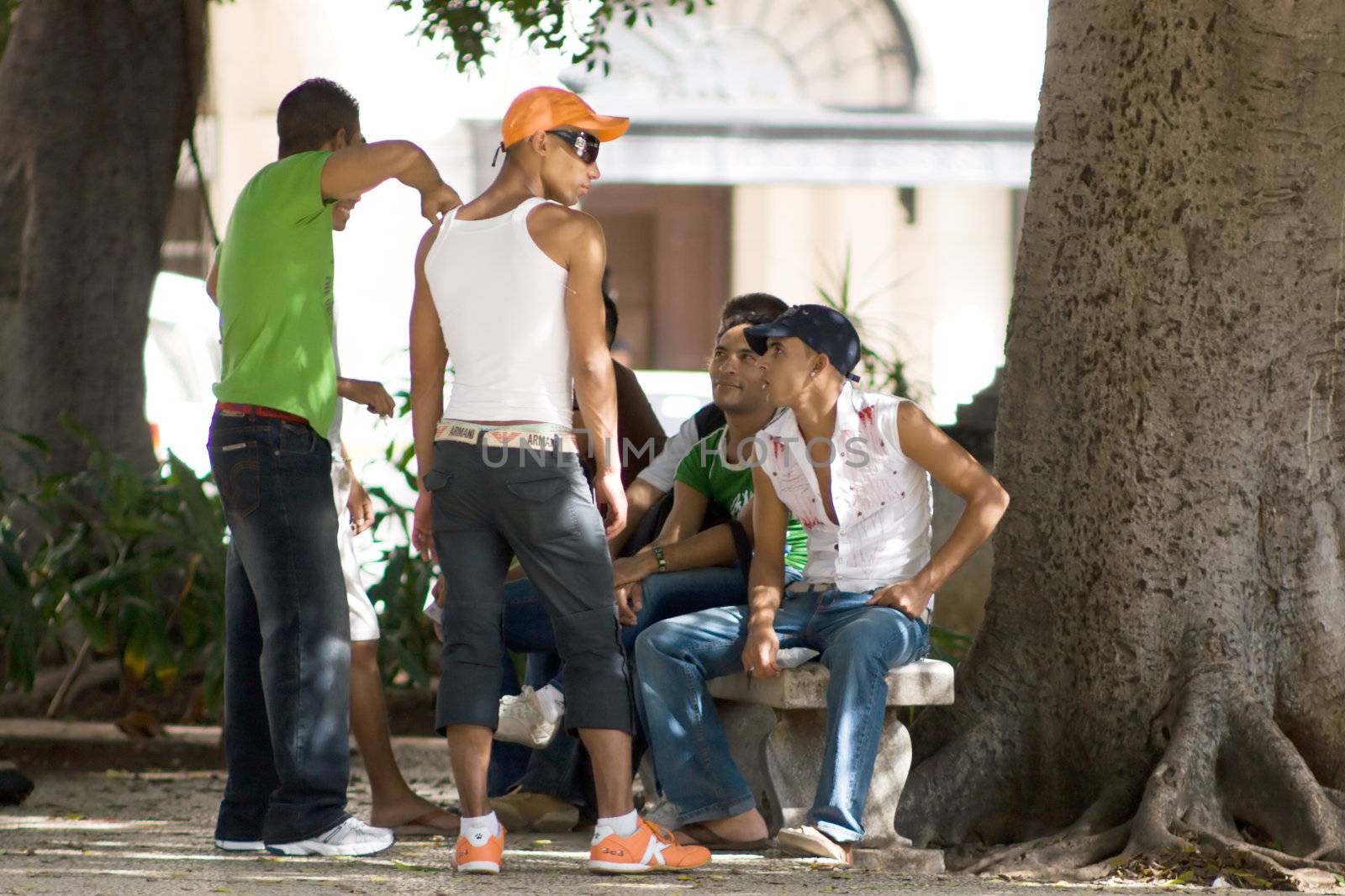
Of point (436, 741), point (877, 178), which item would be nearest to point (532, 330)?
point (436, 741)

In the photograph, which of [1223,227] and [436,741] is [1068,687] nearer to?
[1223,227]

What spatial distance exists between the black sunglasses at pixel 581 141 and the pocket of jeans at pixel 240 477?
987 millimetres

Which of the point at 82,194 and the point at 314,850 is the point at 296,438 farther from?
the point at 82,194

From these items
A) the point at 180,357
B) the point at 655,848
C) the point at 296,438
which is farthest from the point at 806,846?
the point at 180,357

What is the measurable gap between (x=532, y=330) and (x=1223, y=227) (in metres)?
1.85

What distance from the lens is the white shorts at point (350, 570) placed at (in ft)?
14.4

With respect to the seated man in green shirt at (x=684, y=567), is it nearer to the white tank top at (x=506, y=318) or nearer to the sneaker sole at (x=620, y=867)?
the sneaker sole at (x=620, y=867)

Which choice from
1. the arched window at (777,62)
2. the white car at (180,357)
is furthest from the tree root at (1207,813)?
the arched window at (777,62)

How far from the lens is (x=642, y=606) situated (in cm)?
469

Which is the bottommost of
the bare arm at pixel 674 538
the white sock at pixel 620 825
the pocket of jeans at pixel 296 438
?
the white sock at pixel 620 825

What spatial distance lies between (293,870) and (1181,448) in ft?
7.88

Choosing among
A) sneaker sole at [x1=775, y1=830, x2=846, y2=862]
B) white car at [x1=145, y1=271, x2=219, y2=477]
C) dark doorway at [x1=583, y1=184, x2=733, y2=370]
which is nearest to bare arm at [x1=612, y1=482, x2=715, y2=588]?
sneaker sole at [x1=775, y1=830, x2=846, y2=862]

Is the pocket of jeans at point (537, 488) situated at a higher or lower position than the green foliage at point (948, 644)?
higher

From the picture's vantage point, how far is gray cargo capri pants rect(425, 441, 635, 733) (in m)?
3.87
